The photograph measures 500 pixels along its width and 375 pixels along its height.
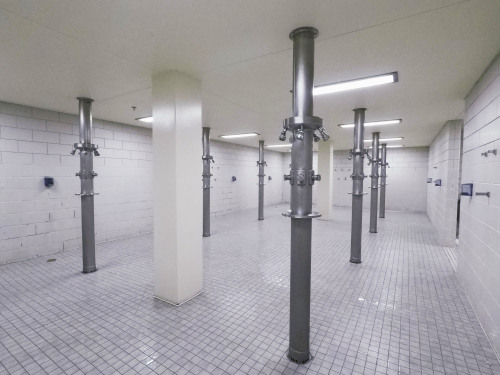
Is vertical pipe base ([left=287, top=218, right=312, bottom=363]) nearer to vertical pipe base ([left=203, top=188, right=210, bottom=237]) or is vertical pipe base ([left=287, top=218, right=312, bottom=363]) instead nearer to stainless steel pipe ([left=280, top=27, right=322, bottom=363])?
stainless steel pipe ([left=280, top=27, right=322, bottom=363])

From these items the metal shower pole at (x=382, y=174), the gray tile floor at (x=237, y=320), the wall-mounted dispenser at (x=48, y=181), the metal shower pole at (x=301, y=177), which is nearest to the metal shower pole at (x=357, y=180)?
the gray tile floor at (x=237, y=320)

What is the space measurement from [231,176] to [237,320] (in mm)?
7940

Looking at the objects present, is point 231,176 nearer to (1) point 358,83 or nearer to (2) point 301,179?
(1) point 358,83

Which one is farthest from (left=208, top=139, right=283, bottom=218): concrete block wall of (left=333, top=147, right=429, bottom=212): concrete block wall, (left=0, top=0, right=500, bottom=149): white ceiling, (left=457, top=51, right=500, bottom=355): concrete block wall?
(left=457, top=51, right=500, bottom=355): concrete block wall

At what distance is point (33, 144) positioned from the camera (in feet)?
15.9

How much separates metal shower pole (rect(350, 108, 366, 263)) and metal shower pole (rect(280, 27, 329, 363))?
9.22 ft

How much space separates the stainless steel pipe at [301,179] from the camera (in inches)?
82.0

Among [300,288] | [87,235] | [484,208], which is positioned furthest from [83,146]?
[484,208]

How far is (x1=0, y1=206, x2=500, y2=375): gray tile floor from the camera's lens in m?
2.21

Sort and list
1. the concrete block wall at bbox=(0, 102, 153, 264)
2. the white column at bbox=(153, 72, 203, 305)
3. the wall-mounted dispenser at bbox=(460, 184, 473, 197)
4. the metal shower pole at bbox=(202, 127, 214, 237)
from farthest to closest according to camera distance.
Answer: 1. the metal shower pole at bbox=(202, 127, 214, 237)
2. the concrete block wall at bbox=(0, 102, 153, 264)
3. the wall-mounted dispenser at bbox=(460, 184, 473, 197)
4. the white column at bbox=(153, 72, 203, 305)

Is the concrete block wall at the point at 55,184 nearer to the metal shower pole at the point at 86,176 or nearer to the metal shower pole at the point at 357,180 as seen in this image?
the metal shower pole at the point at 86,176

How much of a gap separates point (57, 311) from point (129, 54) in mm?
2983

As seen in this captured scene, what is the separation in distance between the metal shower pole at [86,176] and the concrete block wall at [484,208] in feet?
16.6

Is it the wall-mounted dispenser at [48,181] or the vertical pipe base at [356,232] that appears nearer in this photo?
the vertical pipe base at [356,232]
